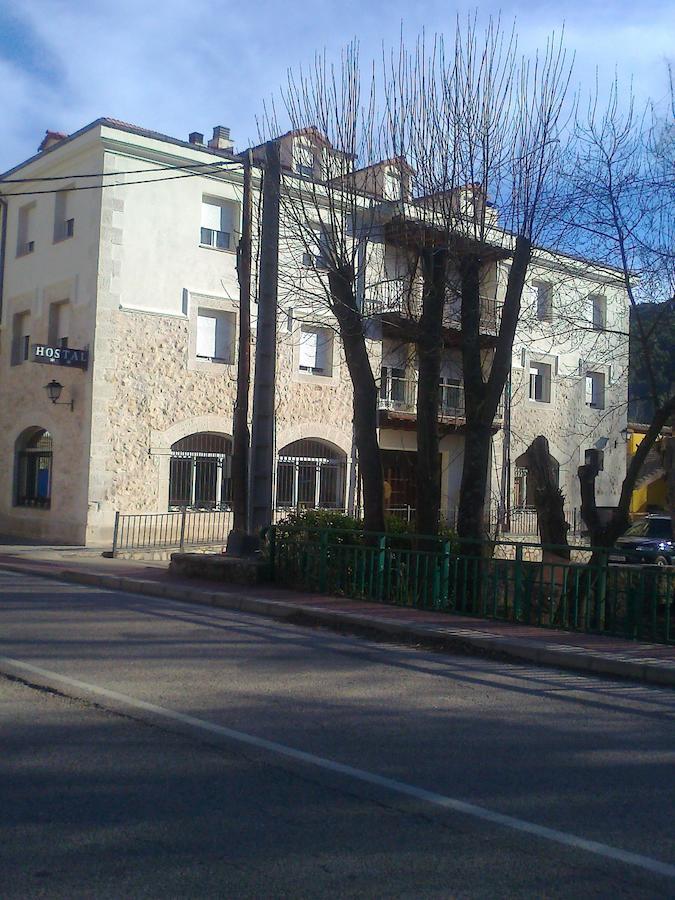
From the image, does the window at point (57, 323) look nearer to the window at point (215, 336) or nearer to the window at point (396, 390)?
the window at point (215, 336)

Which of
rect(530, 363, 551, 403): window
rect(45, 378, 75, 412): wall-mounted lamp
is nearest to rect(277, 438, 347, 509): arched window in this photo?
rect(45, 378, 75, 412): wall-mounted lamp

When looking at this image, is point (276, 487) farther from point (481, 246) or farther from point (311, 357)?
point (481, 246)

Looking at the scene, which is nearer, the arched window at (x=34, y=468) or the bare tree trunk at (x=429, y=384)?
the bare tree trunk at (x=429, y=384)

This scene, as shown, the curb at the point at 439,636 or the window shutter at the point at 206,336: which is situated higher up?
the window shutter at the point at 206,336

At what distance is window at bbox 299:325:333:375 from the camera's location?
2691cm

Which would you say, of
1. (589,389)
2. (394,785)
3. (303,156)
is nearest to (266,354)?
(303,156)

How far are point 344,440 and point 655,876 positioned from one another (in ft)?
77.9

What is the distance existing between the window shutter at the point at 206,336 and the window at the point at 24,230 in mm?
5335

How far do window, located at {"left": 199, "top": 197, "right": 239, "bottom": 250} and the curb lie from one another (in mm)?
12523

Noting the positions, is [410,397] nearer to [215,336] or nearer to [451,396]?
[451,396]

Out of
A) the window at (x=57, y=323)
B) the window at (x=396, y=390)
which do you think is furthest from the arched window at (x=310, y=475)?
the window at (x=57, y=323)

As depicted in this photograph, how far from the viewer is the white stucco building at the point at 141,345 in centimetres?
2319

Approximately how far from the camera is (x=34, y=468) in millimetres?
25766

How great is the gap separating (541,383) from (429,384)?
62.8 ft
